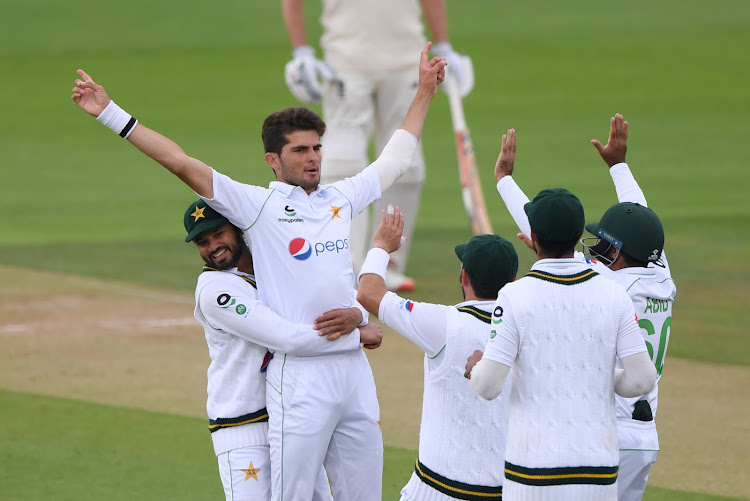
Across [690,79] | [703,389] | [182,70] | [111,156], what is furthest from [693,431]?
[182,70]

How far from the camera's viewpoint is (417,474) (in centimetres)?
444

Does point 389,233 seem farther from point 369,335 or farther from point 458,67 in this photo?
point 458,67

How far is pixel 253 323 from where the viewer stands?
461cm

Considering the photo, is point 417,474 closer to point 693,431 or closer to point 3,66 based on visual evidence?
point 693,431

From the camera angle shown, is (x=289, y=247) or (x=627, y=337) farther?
(x=289, y=247)

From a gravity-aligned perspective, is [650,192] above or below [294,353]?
above

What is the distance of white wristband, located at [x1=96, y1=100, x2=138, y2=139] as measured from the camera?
4.57 metres

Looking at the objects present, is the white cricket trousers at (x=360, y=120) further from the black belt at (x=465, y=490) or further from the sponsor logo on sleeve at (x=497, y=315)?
the sponsor logo on sleeve at (x=497, y=315)

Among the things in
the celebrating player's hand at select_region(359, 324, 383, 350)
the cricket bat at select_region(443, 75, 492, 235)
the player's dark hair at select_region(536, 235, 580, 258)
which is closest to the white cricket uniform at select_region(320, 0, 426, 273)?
the cricket bat at select_region(443, 75, 492, 235)

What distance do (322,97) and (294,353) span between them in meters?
5.57

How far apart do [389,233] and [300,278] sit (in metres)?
0.39

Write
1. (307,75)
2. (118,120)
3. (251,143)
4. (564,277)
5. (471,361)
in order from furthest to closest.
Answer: (251,143)
(307,75)
(118,120)
(471,361)
(564,277)

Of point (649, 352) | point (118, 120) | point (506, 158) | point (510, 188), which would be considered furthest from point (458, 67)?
point (118, 120)

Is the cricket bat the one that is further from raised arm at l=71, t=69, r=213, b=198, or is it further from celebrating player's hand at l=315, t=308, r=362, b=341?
raised arm at l=71, t=69, r=213, b=198
